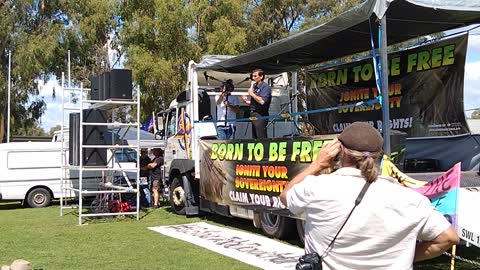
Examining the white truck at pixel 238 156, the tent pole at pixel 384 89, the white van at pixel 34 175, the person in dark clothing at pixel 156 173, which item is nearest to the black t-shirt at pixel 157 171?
the person in dark clothing at pixel 156 173

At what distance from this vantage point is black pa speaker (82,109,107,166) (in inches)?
488

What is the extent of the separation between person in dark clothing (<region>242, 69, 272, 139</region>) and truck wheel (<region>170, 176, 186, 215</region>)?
9.94ft

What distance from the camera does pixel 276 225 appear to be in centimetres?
904

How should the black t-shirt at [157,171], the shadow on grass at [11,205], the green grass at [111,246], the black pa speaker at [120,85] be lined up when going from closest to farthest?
the green grass at [111,246]
the black pa speaker at [120,85]
the black t-shirt at [157,171]
the shadow on grass at [11,205]

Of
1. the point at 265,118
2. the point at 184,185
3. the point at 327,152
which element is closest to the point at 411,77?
the point at 265,118

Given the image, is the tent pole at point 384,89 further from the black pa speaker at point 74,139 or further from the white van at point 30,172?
the white van at point 30,172

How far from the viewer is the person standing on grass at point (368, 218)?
2.41m

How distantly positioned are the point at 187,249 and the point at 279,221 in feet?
4.95

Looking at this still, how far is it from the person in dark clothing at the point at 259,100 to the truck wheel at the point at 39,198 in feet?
30.5

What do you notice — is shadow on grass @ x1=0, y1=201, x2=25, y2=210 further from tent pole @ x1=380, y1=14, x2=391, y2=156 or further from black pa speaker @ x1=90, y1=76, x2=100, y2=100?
tent pole @ x1=380, y1=14, x2=391, y2=156

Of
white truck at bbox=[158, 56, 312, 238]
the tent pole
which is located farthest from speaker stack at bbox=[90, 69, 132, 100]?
the tent pole

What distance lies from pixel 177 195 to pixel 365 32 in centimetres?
650

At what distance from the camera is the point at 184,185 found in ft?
40.3

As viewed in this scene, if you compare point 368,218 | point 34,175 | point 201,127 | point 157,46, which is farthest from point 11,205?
point 368,218
